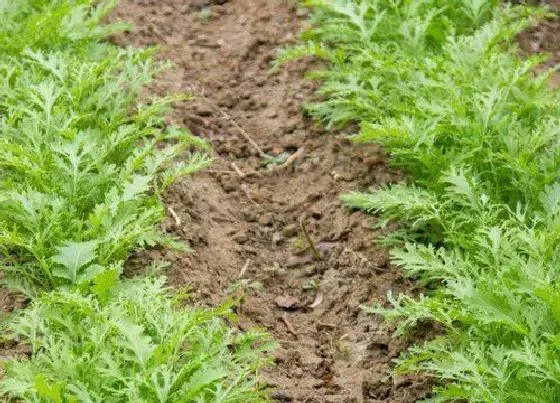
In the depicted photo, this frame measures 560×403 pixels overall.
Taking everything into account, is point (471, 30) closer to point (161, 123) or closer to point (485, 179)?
point (485, 179)

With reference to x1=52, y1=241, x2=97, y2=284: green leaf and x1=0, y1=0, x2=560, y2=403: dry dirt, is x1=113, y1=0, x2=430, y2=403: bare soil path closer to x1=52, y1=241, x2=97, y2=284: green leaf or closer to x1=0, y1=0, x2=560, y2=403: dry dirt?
x1=0, y1=0, x2=560, y2=403: dry dirt

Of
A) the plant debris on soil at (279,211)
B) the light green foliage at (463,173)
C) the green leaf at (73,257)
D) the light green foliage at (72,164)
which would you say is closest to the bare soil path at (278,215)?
the plant debris on soil at (279,211)

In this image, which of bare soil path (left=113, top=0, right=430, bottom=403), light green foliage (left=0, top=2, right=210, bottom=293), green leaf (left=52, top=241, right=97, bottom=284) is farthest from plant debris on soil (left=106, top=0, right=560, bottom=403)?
green leaf (left=52, top=241, right=97, bottom=284)

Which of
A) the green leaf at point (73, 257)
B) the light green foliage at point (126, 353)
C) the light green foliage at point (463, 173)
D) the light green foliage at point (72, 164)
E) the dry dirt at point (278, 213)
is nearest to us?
the light green foliage at point (126, 353)

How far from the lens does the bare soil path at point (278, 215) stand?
476 centimetres

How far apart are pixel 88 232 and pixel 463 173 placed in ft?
6.21

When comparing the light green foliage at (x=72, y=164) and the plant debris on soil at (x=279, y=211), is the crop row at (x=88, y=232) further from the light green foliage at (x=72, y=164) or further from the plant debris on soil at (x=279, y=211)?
the plant debris on soil at (x=279, y=211)

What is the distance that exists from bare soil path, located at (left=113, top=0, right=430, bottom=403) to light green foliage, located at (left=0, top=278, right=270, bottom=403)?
54 centimetres

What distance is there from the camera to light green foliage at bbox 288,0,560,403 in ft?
13.1

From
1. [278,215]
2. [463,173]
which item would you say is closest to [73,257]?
[278,215]

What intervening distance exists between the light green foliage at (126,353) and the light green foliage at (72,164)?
293 mm

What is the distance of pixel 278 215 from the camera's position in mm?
5812

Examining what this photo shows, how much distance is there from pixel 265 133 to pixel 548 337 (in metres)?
3.09

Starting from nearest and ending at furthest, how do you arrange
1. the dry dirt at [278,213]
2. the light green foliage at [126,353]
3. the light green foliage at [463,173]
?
the light green foliage at [126,353]
the light green foliage at [463,173]
the dry dirt at [278,213]
